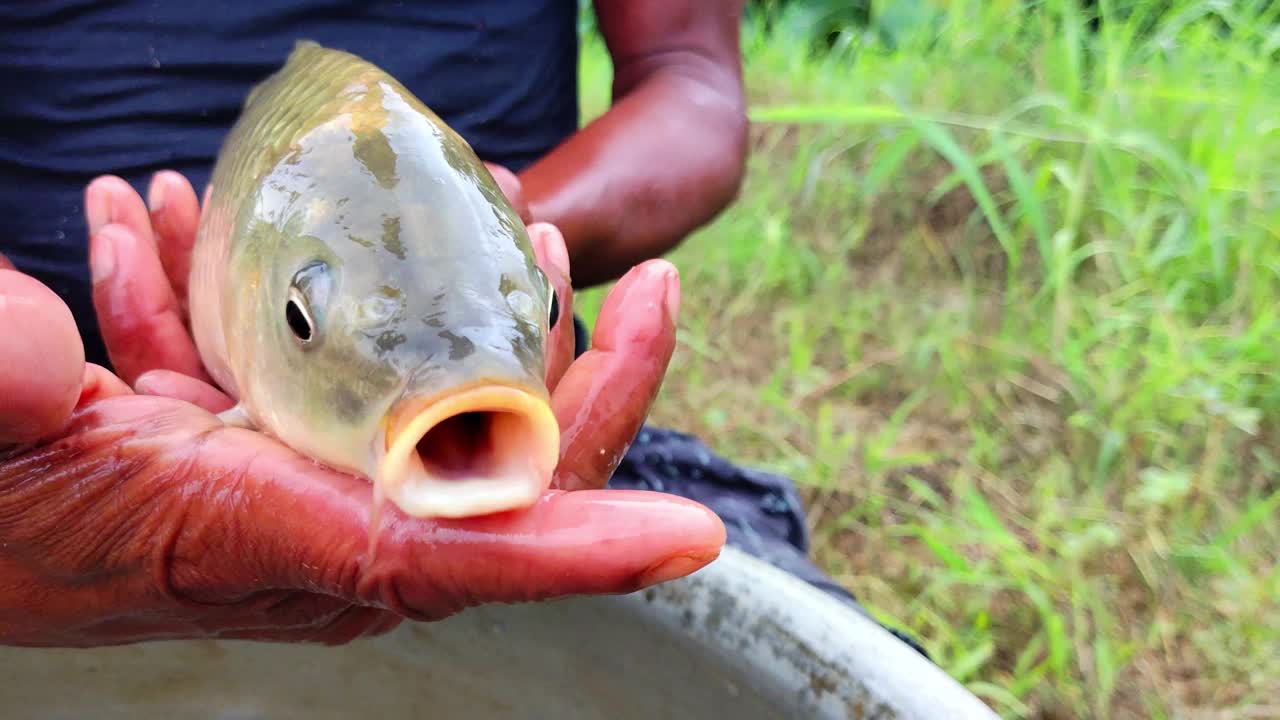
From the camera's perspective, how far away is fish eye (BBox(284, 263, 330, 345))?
0.90 meters

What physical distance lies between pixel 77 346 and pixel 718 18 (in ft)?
5.11

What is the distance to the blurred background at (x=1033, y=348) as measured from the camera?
197 centimetres

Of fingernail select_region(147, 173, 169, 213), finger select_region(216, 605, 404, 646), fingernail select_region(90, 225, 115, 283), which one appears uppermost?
fingernail select_region(147, 173, 169, 213)

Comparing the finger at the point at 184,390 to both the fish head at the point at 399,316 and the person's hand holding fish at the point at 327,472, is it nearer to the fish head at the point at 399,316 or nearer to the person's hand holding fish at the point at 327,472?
the person's hand holding fish at the point at 327,472

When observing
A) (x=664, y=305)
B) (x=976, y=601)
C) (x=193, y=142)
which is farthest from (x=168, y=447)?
(x=976, y=601)

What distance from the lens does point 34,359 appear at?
2.71 ft

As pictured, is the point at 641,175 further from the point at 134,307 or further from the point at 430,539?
the point at 430,539

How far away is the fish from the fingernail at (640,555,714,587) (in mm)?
106

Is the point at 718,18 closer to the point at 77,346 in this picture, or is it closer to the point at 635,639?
the point at 635,639

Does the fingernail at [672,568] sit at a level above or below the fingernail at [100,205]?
below

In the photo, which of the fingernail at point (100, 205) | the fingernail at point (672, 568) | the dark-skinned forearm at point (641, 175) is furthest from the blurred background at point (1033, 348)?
the fingernail at point (100, 205)

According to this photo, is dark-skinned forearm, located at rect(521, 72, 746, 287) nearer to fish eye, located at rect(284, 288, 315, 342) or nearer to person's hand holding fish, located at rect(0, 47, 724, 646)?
person's hand holding fish, located at rect(0, 47, 724, 646)

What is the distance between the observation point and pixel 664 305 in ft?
3.49

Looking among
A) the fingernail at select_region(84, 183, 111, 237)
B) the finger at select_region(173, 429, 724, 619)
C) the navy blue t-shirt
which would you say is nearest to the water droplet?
the finger at select_region(173, 429, 724, 619)
